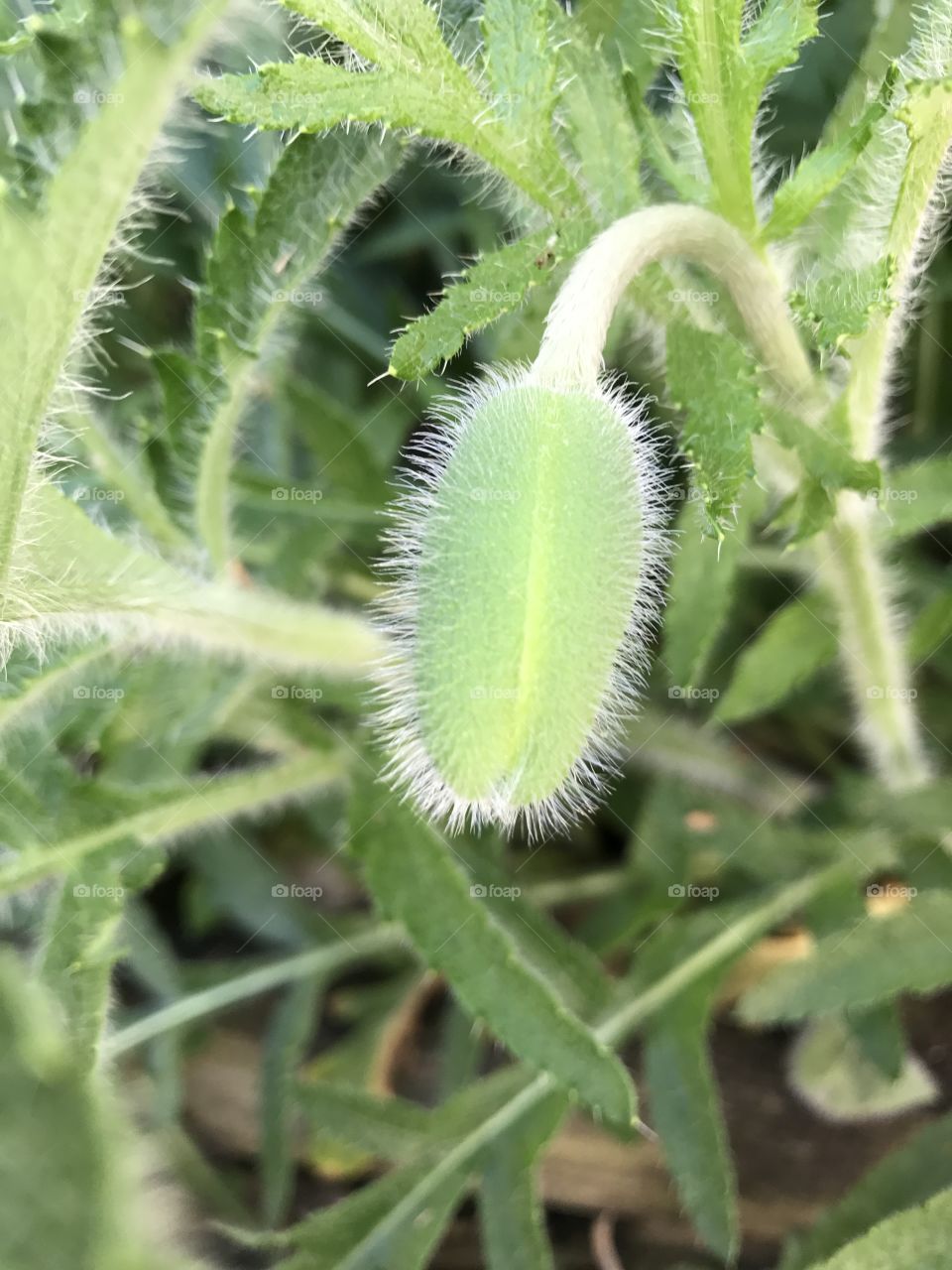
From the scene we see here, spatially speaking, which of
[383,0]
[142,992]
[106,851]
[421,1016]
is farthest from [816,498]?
[142,992]

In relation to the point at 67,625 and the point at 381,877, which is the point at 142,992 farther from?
the point at 67,625

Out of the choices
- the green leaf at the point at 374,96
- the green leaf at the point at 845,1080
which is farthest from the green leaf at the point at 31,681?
the green leaf at the point at 845,1080

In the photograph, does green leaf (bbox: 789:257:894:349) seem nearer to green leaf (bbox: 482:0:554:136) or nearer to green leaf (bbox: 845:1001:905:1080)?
green leaf (bbox: 482:0:554:136)

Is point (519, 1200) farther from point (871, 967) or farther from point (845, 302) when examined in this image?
point (845, 302)

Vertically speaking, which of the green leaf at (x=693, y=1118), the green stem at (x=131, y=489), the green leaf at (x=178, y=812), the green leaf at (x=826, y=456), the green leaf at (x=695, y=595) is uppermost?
the green leaf at (x=826, y=456)

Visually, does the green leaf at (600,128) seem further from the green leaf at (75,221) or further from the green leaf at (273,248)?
the green leaf at (75,221)
